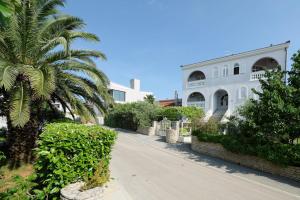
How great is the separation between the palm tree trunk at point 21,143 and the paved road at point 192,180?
3.67 metres

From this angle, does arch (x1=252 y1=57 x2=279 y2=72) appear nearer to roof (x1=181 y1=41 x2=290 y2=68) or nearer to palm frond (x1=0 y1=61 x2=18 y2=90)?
roof (x1=181 y1=41 x2=290 y2=68)

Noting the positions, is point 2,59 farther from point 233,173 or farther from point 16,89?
point 233,173

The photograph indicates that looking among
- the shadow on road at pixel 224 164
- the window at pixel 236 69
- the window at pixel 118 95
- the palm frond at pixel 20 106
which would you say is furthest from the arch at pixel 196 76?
the palm frond at pixel 20 106

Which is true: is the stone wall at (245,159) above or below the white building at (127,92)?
below

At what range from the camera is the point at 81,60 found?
10727 mm

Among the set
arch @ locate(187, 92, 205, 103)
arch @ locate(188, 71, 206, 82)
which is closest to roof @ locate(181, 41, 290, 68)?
arch @ locate(188, 71, 206, 82)

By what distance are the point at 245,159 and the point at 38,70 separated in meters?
10.2

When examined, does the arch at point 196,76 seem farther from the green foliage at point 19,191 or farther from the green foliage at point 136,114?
the green foliage at point 19,191

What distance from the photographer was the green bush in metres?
5.96

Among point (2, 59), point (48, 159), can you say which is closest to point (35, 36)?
point (2, 59)

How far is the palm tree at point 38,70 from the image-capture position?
26.2 feet

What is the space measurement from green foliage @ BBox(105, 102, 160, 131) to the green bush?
1552 cm

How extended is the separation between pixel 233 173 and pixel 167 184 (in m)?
3.66

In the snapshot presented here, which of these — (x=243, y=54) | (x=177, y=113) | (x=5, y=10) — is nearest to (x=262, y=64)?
(x=243, y=54)
